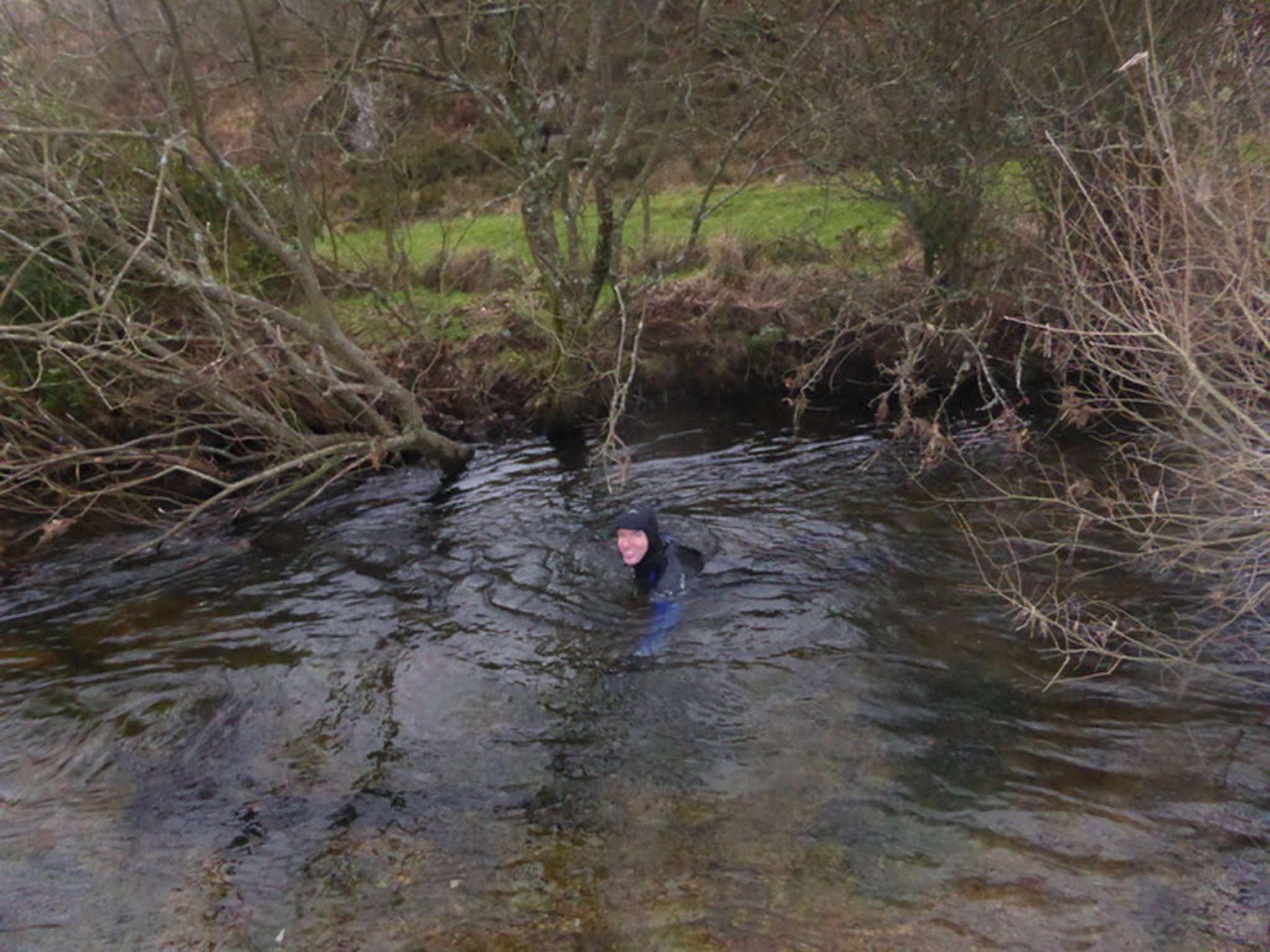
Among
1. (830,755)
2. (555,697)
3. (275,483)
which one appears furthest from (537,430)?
(830,755)

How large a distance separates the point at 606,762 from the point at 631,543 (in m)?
1.91

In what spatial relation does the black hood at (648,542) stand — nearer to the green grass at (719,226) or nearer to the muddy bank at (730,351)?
the muddy bank at (730,351)

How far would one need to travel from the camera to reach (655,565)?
7383 mm

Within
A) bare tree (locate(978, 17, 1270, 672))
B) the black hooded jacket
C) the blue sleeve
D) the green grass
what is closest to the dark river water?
the blue sleeve

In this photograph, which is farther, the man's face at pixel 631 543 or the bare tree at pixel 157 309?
the bare tree at pixel 157 309

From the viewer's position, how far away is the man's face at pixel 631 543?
6.95 metres

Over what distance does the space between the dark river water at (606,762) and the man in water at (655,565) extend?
139 millimetres

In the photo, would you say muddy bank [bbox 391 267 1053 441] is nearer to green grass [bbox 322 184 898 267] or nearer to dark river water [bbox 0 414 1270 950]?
green grass [bbox 322 184 898 267]

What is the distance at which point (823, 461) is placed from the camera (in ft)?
33.6

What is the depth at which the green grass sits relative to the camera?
13742 millimetres

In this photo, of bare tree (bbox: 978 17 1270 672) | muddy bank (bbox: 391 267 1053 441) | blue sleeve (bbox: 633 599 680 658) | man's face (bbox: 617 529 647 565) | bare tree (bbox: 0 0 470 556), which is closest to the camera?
bare tree (bbox: 978 17 1270 672)

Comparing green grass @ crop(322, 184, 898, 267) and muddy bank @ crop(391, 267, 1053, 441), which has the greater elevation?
green grass @ crop(322, 184, 898, 267)

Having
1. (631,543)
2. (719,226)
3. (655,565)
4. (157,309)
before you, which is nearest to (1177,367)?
(631,543)

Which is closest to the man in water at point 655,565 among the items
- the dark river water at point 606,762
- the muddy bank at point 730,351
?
the dark river water at point 606,762
